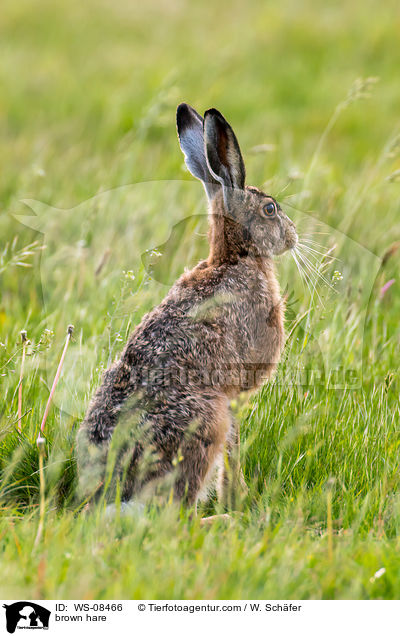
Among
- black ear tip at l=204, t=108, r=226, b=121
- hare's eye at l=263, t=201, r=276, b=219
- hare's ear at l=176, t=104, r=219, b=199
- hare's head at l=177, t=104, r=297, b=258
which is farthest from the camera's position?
hare's eye at l=263, t=201, r=276, b=219

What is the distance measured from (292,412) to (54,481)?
5.00 ft

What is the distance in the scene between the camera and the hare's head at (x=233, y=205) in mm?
4359

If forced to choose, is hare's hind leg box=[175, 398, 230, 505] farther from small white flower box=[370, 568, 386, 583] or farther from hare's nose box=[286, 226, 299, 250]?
hare's nose box=[286, 226, 299, 250]

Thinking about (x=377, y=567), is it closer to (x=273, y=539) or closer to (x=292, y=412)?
(x=273, y=539)

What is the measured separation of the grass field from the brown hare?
0.20m

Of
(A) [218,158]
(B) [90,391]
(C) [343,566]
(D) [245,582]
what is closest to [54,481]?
(B) [90,391]

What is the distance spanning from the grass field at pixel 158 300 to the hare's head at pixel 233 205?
454mm

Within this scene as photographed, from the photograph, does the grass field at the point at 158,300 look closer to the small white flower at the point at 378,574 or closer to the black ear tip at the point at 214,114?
the small white flower at the point at 378,574

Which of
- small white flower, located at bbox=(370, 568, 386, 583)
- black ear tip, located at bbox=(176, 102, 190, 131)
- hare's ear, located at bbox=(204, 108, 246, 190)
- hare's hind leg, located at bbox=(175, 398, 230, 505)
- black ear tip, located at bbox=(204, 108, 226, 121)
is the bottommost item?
small white flower, located at bbox=(370, 568, 386, 583)

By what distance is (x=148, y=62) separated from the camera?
1484cm
